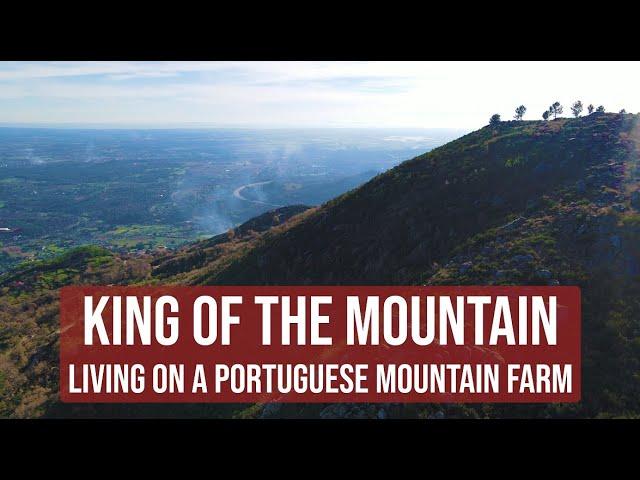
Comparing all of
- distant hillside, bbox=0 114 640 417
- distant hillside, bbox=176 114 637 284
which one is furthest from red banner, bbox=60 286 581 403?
distant hillside, bbox=176 114 637 284

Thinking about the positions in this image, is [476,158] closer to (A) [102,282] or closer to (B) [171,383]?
(B) [171,383]

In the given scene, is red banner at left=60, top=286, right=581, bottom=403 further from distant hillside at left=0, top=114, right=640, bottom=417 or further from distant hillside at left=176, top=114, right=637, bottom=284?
distant hillside at left=176, top=114, right=637, bottom=284

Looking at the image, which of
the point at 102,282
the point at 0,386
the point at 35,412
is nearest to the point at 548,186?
the point at 35,412

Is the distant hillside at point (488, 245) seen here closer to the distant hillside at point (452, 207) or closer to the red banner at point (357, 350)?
the distant hillside at point (452, 207)

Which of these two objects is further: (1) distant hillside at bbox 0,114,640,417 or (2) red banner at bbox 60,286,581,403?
(1) distant hillside at bbox 0,114,640,417

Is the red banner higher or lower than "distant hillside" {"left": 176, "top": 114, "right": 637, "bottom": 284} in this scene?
lower

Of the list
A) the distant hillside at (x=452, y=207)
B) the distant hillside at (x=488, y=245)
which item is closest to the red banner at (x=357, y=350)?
the distant hillside at (x=488, y=245)
